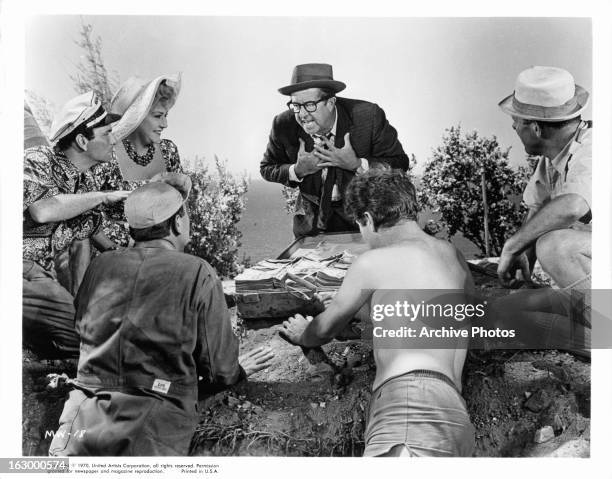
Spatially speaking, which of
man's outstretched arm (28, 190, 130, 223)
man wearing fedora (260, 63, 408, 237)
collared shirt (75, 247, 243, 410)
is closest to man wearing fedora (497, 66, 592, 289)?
man wearing fedora (260, 63, 408, 237)

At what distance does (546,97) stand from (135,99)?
286 centimetres

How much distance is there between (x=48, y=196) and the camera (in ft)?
14.8

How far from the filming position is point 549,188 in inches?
180

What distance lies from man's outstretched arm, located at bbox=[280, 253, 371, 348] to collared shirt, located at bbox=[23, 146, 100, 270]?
1569 mm

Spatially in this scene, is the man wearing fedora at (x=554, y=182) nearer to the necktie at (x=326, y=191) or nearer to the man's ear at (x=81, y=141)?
the necktie at (x=326, y=191)

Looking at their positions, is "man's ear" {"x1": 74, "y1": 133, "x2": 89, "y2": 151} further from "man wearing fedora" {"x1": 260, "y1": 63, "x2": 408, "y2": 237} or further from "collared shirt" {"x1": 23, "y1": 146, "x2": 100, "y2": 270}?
"man wearing fedora" {"x1": 260, "y1": 63, "x2": 408, "y2": 237}

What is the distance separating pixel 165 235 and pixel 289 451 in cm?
168

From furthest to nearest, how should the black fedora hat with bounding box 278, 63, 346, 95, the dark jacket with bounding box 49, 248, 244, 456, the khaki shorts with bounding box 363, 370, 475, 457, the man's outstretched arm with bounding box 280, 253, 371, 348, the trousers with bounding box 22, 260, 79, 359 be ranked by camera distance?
the black fedora hat with bounding box 278, 63, 346, 95
the trousers with bounding box 22, 260, 79, 359
the man's outstretched arm with bounding box 280, 253, 371, 348
the dark jacket with bounding box 49, 248, 244, 456
the khaki shorts with bounding box 363, 370, 475, 457

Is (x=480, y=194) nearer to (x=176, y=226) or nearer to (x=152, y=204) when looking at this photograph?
(x=176, y=226)

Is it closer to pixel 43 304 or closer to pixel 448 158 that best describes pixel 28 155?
pixel 43 304

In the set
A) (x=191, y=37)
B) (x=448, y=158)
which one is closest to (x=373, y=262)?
(x=448, y=158)

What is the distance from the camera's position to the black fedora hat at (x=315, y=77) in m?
4.57

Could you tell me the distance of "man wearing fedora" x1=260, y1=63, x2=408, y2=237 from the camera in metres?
4.58

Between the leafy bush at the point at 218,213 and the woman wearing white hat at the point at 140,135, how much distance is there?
0.75 ft
